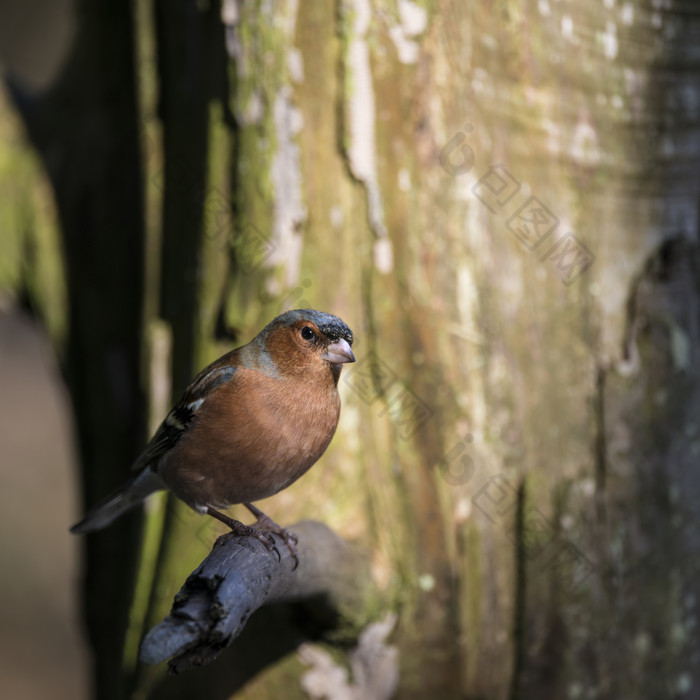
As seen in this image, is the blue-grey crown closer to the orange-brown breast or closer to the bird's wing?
the orange-brown breast

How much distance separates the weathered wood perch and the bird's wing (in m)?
0.40

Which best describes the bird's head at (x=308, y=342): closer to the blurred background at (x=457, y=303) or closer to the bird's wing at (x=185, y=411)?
the bird's wing at (x=185, y=411)

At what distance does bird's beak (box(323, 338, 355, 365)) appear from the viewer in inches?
73.2

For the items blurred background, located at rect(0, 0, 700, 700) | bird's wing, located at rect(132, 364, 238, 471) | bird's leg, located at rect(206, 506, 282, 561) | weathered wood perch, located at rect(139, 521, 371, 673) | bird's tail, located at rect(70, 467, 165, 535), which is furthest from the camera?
blurred background, located at rect(0, 0, 700, 700)

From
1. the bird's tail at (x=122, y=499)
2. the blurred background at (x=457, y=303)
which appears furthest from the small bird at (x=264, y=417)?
the blurred background at (x=457, y=303)

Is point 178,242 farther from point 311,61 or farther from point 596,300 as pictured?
point 596,300

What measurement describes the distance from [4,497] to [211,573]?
888cm

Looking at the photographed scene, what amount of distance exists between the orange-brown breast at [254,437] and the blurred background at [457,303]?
95 cm

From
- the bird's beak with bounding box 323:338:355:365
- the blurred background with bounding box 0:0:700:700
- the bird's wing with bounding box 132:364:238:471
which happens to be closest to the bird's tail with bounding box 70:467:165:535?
the bird's wing with bounding box 132:364:238:471

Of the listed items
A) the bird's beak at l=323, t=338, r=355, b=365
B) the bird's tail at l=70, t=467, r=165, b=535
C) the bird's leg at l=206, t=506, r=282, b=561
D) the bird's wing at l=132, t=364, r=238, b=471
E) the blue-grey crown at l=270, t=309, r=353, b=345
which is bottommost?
the bird's tail at l=70, t=467, r=165, b=535

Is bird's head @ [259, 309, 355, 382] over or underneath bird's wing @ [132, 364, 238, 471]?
over

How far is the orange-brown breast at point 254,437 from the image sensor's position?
6.25 ft

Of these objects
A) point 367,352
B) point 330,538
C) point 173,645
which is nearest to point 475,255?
point 367,352

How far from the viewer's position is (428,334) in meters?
3.14
